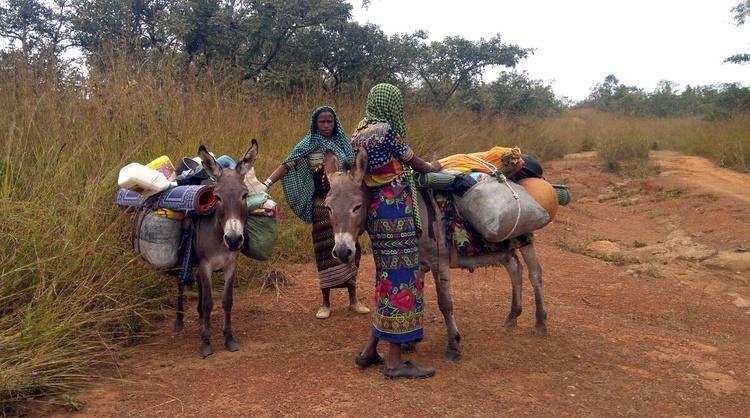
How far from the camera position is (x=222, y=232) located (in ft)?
12.8

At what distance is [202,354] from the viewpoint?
3.90 m

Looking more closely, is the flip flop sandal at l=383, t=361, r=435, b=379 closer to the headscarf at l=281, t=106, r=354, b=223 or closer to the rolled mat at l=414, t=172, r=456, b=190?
the rolled mat at l=414, t=172, r=456, b=190

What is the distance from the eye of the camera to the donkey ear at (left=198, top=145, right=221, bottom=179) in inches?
147

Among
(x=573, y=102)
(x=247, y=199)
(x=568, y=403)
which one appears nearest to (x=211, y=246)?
(x=247, y=199)

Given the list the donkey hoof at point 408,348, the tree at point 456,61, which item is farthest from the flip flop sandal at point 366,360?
the tree at point 456,61

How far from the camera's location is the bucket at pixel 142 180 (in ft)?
12.2

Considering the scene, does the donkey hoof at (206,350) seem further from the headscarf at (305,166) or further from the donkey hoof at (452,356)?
the donkey hoof at (452,356)

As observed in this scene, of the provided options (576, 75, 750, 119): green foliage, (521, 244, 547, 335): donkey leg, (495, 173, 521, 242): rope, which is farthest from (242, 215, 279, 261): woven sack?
(576, 75, 750, 119): green foliage

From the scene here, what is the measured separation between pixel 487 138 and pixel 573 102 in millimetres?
29904

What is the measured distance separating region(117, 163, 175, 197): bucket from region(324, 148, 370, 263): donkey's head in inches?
53.6

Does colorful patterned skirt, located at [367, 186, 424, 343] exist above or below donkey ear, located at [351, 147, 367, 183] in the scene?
below

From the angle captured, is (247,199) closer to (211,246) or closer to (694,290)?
(211,246)

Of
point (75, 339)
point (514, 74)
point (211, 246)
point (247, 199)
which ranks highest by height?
point (514, 74)

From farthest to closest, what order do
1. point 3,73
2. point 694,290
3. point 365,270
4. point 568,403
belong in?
point 365,270 < point 694,290 < point 3,73 < point 568,403
